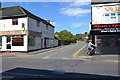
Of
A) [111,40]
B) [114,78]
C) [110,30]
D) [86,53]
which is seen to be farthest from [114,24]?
[114,78]

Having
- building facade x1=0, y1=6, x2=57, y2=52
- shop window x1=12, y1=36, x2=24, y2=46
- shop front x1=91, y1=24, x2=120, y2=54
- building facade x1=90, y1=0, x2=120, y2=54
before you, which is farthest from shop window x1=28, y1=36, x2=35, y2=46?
shop front x1=91, y1=24, x2=120, y2=54

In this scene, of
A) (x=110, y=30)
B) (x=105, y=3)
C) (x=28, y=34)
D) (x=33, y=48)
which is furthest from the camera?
(x=33, y=48)

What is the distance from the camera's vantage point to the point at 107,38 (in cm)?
1418

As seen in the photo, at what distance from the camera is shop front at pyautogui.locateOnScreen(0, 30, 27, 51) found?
710 inches

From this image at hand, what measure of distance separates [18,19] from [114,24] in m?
13.7

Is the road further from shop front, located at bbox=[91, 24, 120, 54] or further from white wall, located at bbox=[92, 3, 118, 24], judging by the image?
white wall, located at bbox=[92, 3, 118, 24]

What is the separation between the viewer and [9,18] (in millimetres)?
18797

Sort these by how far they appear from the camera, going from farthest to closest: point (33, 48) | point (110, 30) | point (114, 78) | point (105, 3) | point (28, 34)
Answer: point (33, 48) < point (28, 34) < point (105, 3) < point (110, 30) < point (114, 78)

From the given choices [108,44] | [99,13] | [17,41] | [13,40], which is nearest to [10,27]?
[13,40]

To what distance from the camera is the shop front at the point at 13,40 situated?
18.0 meters

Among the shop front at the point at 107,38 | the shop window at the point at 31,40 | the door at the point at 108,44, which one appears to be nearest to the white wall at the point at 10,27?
the shop window at the point at 31,40

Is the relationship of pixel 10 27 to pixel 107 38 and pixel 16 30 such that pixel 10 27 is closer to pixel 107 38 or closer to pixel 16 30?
pixel 16 30

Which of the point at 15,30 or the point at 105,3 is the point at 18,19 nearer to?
the point at 15,30

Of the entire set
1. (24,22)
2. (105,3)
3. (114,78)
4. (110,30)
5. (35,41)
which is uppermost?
(105,3)
